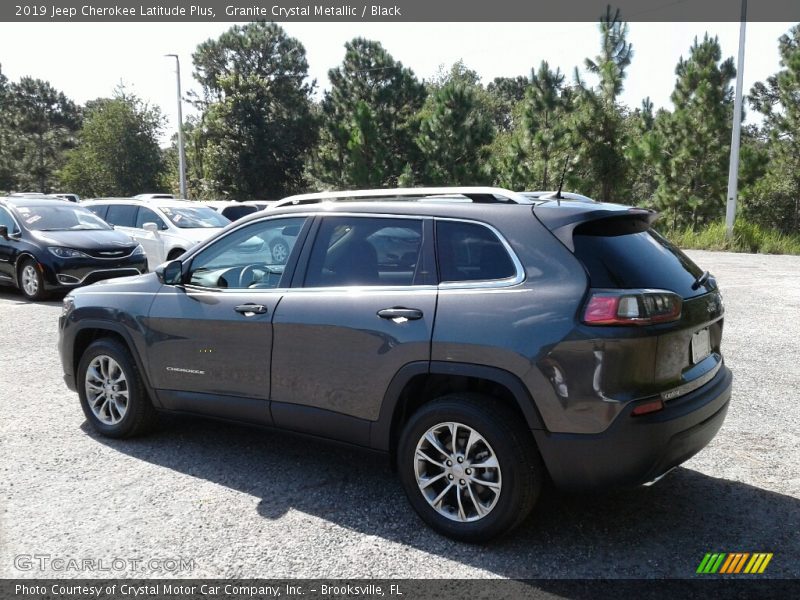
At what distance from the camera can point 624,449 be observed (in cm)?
313

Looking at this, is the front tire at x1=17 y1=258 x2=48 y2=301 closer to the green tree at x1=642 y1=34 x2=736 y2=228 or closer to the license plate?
the license plate

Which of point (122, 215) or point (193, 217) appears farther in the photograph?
point (122, 215)

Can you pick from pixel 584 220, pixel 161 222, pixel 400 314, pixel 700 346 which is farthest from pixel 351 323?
pixel 161 222

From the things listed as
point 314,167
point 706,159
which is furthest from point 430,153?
point 706,159

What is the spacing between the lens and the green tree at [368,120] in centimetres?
3350

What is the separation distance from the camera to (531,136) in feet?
91.0

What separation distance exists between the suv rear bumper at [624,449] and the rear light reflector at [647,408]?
0.06ft

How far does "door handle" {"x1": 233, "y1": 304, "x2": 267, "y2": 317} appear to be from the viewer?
416 centimetres

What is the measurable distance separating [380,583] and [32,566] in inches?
64.8

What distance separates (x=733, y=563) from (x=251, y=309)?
2888mm

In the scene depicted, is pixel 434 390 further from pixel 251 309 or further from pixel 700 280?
pixel 700 280

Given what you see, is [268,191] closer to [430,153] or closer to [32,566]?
[430,153]

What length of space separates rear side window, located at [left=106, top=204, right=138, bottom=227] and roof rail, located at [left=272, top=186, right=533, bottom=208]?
11.1 m

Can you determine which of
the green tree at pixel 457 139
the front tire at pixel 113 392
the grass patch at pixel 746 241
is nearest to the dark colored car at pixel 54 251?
the front tire at pixel 113 392
